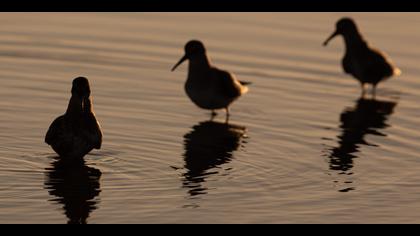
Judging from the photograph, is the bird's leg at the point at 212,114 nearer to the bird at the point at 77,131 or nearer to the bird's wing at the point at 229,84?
the bird's wing at the point at 229,84

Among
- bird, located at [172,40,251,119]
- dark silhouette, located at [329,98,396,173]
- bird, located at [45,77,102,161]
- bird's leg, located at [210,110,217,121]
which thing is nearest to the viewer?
bird, located at [45,77,102,161]

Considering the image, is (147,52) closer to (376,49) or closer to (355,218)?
(376,49)

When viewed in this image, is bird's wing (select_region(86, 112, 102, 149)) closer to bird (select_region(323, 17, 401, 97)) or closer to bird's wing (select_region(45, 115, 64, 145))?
bird's wing (select_region(45, 115, 64, 145))

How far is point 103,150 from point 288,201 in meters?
4.13

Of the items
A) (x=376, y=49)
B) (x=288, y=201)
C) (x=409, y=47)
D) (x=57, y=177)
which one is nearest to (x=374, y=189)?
(x=288, y=201)

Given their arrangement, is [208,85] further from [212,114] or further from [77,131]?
[77,131]

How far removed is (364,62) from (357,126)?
4094mm

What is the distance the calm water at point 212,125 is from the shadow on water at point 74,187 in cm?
3

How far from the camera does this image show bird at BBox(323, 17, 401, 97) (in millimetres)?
26094

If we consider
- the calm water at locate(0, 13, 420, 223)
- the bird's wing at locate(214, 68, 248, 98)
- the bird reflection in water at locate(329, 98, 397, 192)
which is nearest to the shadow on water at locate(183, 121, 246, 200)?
the calm water at locate(0, 13, 420, 223)

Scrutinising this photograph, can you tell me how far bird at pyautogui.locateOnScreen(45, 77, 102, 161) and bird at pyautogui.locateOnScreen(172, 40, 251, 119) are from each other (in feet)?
15.1

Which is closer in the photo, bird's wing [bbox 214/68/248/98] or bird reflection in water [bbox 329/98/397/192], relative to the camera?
bird reflection in water [bbox 329/98/397/192]

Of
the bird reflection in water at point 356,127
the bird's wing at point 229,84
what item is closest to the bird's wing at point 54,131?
the bird reflection in water at point 356,127

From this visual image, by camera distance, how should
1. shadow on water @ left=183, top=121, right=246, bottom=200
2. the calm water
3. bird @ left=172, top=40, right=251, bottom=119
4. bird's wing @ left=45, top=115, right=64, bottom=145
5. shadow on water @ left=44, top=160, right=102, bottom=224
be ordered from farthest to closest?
bird @ left=172, top=40, right=251, bottom=119 < bird's wing @ left=45, top=115, right=64, bottom=145 < shadow on water @ left=183, top=121, right=246, bottom=200 < the calm water < shadow on water @ left=44, top=160, right=102, bottom=224
